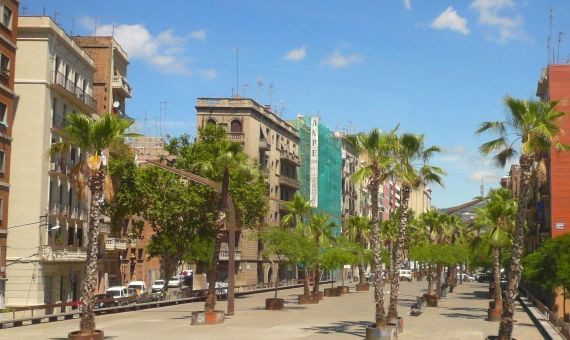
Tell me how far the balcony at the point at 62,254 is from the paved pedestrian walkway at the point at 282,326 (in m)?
7.82

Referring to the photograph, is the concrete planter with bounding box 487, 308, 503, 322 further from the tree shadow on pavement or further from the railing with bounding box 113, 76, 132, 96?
the railing with bounding box 113, 76, 132, 96

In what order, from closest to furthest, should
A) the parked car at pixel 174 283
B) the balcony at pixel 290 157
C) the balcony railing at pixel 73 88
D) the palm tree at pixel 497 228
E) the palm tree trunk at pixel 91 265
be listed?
the palm tree trunk at pixel 91 265, the palm tree at pixel 497 228, the balcony railing at pixel 73 88, the parked car at pixel 174 283, the balcony at pixel 290 157

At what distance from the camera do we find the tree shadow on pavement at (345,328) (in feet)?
105

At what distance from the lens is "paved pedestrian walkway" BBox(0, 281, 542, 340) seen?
1200 inches

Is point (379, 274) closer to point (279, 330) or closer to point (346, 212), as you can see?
point (279, 330)

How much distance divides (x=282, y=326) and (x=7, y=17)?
24.7 metres

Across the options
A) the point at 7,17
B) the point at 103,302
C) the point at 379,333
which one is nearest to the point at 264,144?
the point at 103,302

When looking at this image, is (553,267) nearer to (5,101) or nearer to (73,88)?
(5,101)

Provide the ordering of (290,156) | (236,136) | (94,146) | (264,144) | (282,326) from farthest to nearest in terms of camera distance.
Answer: (290,156) → (264,144) → (236,136) → (282,326) → (94,146)

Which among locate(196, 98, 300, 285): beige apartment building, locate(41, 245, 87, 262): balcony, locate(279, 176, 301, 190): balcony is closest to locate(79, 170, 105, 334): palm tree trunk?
locate(41, 245, 87, 262): balcony

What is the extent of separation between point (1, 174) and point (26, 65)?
8.76 metres

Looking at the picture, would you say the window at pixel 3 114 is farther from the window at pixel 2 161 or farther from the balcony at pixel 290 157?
the balcony at pixel 290 157

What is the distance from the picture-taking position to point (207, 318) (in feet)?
117

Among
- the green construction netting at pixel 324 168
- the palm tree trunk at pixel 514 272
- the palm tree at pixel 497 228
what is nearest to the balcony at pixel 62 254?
the palm tree at pixel 497 228
